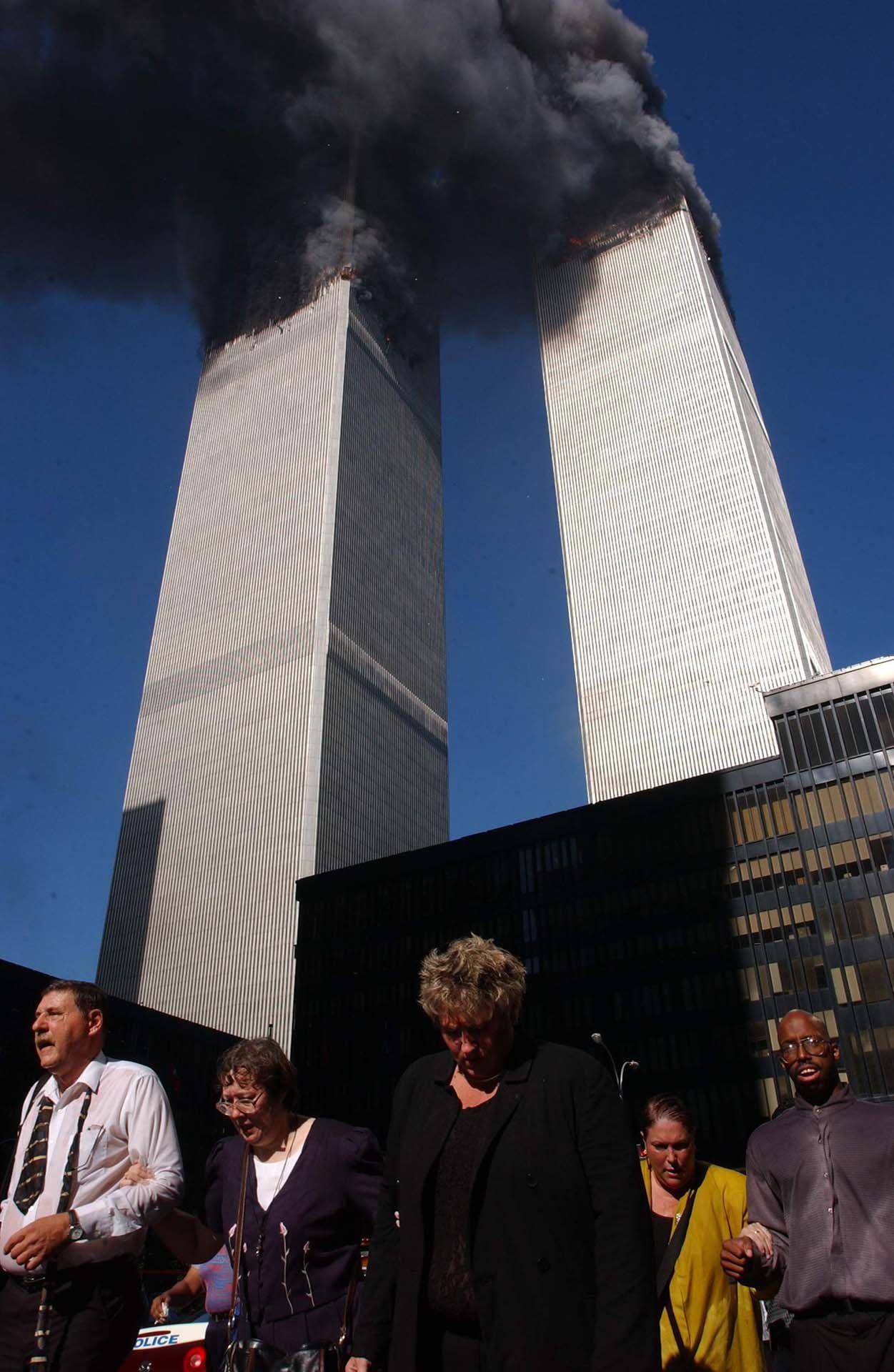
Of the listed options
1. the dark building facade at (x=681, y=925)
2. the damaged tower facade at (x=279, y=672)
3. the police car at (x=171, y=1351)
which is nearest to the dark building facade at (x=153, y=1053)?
the damaged tower facade at (x=279, y=672)

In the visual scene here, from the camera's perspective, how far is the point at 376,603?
10375cm

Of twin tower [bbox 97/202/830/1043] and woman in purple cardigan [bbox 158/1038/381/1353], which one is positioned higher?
twin tower [bbox 97/202/830/1043]

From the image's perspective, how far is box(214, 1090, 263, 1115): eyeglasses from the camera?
5.27 m

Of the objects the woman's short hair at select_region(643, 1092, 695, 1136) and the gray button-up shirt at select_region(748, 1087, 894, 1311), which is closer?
the gray button-up shirt at select_region(748, 1087, 894, 1311)

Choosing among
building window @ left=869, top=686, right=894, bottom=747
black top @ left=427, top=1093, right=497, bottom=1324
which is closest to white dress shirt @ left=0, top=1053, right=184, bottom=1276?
black top @ left=427, top=1093, right=497, bottom=1324

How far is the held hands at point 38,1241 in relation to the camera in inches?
161

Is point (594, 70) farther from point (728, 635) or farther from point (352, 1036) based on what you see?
point (352, 1036)

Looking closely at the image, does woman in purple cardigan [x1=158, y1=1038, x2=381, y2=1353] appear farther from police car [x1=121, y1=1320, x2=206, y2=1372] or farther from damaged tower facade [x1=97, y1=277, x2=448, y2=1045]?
damaged tower facade [x1=97, y1=277, x2=448, y2=1045]

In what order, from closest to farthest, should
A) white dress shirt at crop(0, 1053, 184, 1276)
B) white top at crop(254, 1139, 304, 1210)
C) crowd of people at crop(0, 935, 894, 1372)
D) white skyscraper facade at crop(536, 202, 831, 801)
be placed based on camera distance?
crowd of people at crop(0, 935, 894, 1372)
white dress shirt at crop(0, 1053, 184, 1276)
white top at crop(254, 1139, 304, 1210)
white skyscraper facade at crop(536, 202, 831, 801)

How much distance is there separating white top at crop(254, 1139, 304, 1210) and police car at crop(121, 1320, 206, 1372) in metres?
4.26

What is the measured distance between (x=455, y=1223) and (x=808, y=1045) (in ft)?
6.66

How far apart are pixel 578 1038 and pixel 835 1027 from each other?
15.1 metres

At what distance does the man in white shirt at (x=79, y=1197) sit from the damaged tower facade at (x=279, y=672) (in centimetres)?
7617

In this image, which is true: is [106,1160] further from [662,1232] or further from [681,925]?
[681,925]
